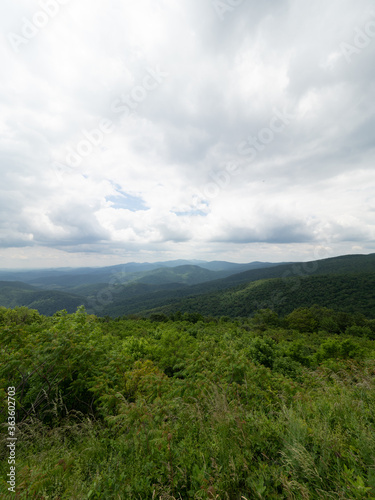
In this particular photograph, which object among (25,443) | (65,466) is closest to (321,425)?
(65,466)

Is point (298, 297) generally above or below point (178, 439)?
below

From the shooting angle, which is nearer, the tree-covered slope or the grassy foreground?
the grassy foreground

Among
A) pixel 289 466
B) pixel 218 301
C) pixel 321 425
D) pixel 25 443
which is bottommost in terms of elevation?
pixel 218 301

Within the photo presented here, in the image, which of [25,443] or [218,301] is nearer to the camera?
[25,443]

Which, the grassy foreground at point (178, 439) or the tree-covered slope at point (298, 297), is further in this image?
the tree-covered slope at point (298, 297)

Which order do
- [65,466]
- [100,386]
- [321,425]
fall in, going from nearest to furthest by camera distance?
1. [321,425]
2. [65,466]
3. [100,386]

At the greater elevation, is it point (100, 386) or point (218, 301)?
point (100, 386)

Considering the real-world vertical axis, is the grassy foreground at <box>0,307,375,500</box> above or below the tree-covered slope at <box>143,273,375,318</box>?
above

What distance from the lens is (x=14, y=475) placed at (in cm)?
303

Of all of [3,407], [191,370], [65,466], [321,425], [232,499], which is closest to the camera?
[232,499]

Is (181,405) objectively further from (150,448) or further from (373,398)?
(373,398)

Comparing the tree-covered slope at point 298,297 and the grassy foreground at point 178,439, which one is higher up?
the grassy foreground at point 178,439

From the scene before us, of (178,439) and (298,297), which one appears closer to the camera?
(178,439)

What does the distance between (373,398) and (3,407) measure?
7.95 metres
